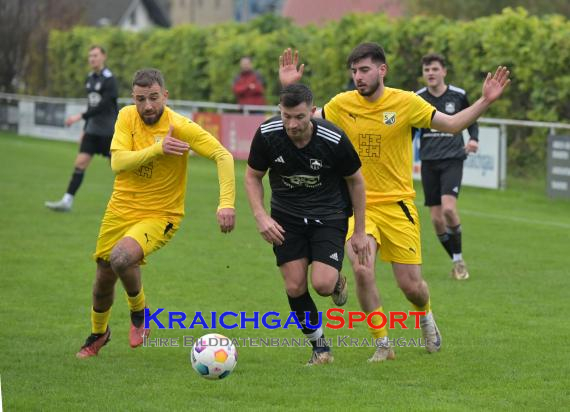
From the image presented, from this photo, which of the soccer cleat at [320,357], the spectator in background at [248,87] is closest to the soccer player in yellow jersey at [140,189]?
the soccer cleat at [320,357]

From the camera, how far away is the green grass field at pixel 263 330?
746 cm

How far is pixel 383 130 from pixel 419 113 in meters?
0.28

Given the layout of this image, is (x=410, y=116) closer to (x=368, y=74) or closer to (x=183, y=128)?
(x=368, y=74)

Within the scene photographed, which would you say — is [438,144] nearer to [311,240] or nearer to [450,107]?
[450,107]

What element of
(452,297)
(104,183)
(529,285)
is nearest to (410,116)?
(452,297)

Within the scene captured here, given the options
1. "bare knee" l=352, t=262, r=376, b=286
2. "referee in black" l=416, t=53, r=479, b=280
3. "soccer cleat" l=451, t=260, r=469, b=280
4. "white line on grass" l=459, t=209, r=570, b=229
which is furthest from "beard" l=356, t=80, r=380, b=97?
"white line on grass" l=459, t=209, r=570, b=229

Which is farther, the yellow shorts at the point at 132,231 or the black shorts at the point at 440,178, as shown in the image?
the black shorts at the point at 440,178

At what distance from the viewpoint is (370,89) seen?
8.51 meters

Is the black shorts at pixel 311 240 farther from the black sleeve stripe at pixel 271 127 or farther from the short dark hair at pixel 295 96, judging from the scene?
the short dark hair at pixel 295 96

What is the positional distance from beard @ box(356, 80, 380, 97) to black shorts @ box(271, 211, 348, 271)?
3.06ft

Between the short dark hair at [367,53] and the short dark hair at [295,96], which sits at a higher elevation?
the short dark hair at [367,53]

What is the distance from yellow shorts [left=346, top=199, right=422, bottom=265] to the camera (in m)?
8.66

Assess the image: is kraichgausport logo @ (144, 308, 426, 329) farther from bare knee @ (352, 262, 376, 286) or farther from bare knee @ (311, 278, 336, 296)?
bare knee @ (311, 278, 336, 296)

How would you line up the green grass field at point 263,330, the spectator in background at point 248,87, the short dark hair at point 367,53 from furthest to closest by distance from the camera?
the spectator in background at point 248,87 < the short dark hair at point 367,53 < the green grass field at point 263,330
